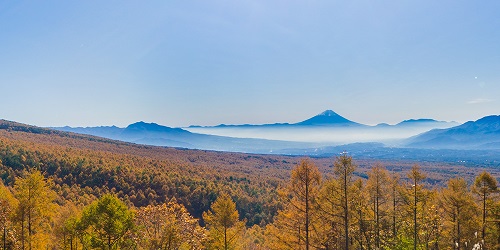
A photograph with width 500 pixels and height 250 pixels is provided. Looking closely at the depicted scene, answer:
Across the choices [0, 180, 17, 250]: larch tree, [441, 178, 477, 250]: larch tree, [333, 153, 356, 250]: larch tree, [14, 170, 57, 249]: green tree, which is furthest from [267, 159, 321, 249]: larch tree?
[0, 180, 17, 250]: larch tree

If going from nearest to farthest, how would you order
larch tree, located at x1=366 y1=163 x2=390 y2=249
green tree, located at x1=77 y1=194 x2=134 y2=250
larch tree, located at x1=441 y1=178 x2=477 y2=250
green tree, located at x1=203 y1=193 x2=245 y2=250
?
green tree, located at x1=77 y1=194 x2=134 y2=250 → green tree, located at x1=203 y1=193 x2=245 y2=250 → larch tree, located at x1=441 y1=178 x2=477 y2=250 → larch tree, located at x1=366 y1=163 x2=390 y2=249

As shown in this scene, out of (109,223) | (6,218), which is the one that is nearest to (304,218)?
(109,223)

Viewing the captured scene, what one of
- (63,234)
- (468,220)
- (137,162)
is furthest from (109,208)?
(137,162)

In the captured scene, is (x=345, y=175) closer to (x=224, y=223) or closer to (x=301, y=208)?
(x=301, y=208)

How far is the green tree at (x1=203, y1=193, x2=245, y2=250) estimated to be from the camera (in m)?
26.9

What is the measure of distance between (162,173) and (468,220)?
75.9 meters

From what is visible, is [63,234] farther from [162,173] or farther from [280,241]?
[162,173]

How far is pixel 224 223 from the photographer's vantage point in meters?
27.2

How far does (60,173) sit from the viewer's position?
7850cm

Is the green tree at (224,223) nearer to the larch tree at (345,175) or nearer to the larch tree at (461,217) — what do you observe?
the larch tree at (345,175)

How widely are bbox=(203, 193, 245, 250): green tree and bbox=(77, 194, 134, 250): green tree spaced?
6506 mm

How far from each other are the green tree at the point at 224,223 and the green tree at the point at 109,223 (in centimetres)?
651

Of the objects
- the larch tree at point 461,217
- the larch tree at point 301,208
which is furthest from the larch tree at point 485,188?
the larch tree at point 301,208

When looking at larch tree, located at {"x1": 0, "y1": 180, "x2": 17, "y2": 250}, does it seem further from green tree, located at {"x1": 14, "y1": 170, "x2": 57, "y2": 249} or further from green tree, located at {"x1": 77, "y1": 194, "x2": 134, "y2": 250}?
green tree, located at {"x1": 77, "y1": 194, "x2": 134, "y2": 250}
